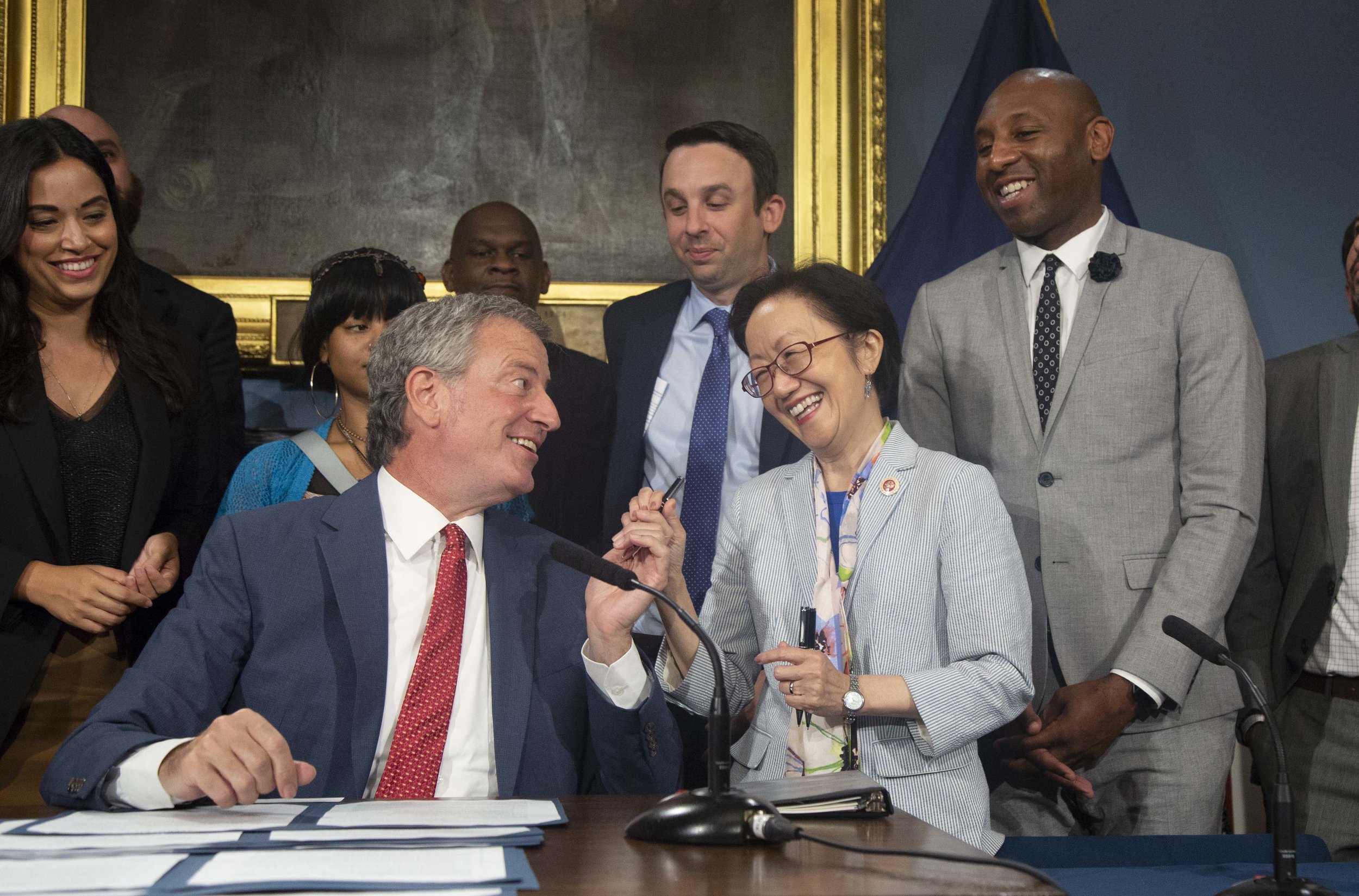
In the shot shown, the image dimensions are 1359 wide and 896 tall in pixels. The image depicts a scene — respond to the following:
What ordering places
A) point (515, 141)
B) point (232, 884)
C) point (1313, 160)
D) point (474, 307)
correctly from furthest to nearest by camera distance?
1. point (1313, 160)
2. point (515, 141)
3. point (474, 307)
4. point (232, 884)

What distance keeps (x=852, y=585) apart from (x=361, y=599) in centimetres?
89

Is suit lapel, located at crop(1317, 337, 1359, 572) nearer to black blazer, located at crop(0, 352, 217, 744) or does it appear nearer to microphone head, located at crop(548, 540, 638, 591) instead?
microphone head, located at crop(548, 540, 638, 591)

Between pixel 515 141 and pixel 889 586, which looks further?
pixel 515 141

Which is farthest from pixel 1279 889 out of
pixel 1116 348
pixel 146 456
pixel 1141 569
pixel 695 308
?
pixel 146 456

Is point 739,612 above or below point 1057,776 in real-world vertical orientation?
above

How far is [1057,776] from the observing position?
2643mm

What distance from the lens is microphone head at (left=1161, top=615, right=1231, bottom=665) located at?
176cm

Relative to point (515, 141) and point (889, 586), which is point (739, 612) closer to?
point (889, 586)

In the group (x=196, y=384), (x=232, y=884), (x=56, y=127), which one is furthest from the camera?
(x=196, y=384)

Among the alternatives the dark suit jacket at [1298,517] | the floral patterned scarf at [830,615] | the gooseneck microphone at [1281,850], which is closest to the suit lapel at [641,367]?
the floral patterned scarf at [830,615]

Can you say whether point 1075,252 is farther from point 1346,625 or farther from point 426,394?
point 426,394

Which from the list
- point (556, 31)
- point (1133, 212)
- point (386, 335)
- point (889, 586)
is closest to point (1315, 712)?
point (889, 586)

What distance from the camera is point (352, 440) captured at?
311cm

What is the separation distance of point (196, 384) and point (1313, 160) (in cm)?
370
